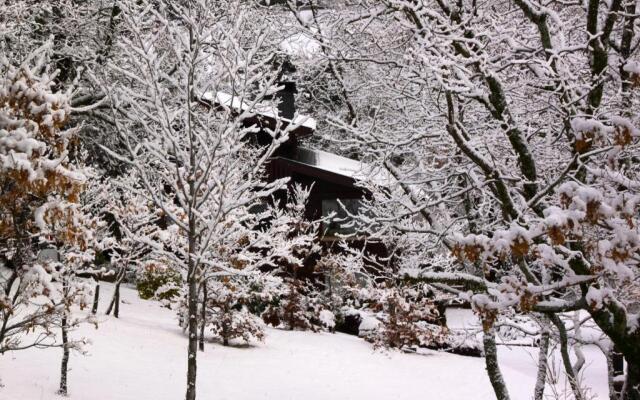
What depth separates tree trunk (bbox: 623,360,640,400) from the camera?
5.47 meters

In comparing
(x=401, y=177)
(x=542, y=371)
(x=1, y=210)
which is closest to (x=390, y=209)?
(x=401, y=177)

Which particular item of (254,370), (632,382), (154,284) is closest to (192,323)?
(632,382)

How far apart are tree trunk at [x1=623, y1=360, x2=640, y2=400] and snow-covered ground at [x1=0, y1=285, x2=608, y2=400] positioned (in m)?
3.89

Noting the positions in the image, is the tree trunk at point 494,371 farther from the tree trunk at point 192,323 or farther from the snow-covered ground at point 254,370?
the tree trunk at point 192,323

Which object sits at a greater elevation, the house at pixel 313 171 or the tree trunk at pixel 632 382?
the house at pixel 313 171

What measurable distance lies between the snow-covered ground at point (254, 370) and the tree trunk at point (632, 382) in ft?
12.8

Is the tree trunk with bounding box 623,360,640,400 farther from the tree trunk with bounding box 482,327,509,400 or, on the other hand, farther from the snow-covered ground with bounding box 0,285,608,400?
the snow-covered ground with bounding box 0,285,608,400

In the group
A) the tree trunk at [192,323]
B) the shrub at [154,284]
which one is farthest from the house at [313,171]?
the tree trunk at [192,323]

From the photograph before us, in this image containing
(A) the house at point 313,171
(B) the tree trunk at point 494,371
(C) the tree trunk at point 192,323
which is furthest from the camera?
(A) the house at point 313,171

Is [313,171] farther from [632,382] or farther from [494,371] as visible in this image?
[632,382]

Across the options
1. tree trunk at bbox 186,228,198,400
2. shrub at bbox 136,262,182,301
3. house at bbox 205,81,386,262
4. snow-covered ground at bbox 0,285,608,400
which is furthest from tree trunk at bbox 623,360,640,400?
house at bbox 205,81,386,262

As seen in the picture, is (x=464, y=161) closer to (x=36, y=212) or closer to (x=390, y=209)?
(x=390, y=209)

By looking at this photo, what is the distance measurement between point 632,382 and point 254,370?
30.4ft

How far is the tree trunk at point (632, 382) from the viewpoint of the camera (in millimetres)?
5473
